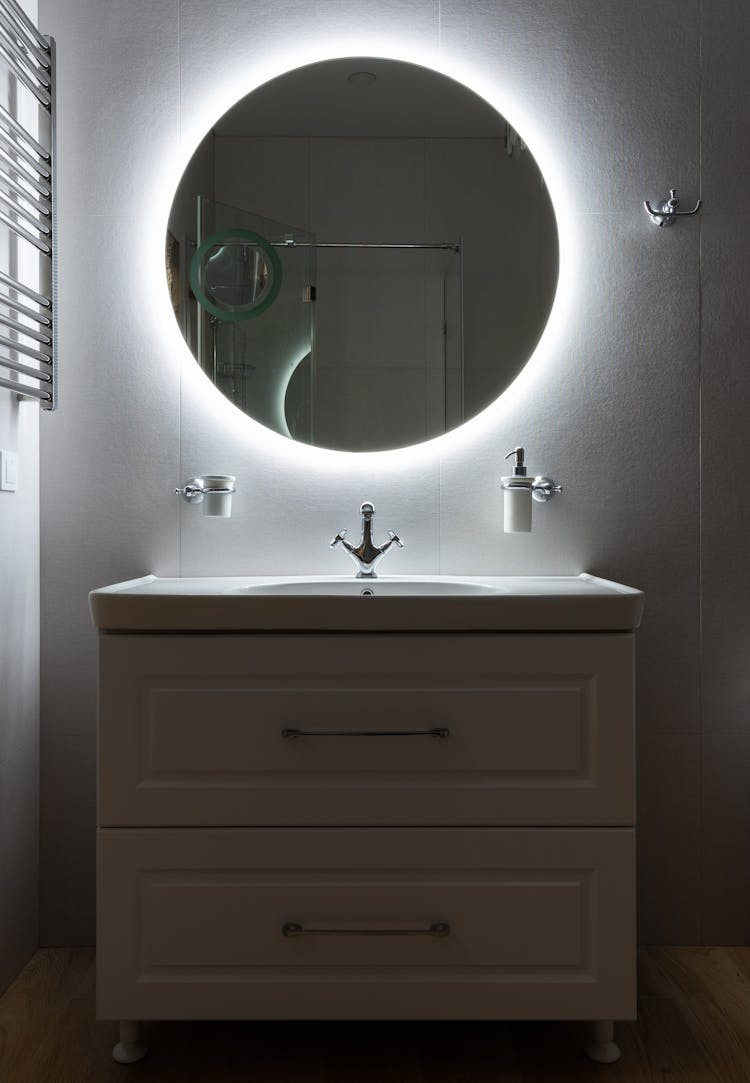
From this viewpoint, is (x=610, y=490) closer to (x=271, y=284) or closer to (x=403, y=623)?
(x=403, y=623)

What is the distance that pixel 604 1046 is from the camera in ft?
4.67

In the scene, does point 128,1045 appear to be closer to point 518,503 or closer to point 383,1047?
point 383,1047

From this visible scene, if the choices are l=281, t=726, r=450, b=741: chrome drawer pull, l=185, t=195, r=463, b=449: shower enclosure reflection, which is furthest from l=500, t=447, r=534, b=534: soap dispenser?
l=281, t=726, r=450, b=741: chrome drawer pull

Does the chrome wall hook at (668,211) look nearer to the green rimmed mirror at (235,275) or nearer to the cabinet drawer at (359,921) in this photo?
the green rimmed mirror at (235,275)

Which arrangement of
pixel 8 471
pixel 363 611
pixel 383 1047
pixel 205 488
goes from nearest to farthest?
1. pixel 363 611
2. pixel 383 1047
3. pixel 8 471
4. pixel 205 488

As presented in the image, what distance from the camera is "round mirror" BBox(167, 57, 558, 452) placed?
183cm

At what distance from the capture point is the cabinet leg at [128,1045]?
1.42 m

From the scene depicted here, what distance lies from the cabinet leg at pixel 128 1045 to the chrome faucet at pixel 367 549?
2.93 ft

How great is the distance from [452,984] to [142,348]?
1376 mm

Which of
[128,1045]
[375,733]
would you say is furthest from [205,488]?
[128,1045]

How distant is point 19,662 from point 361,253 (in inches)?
44.0

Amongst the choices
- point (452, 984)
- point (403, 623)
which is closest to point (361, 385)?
point (403, 623)

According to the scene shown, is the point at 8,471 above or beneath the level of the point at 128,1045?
above

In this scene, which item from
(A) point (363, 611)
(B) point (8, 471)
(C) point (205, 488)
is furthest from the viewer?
(C) point (205, 488)
